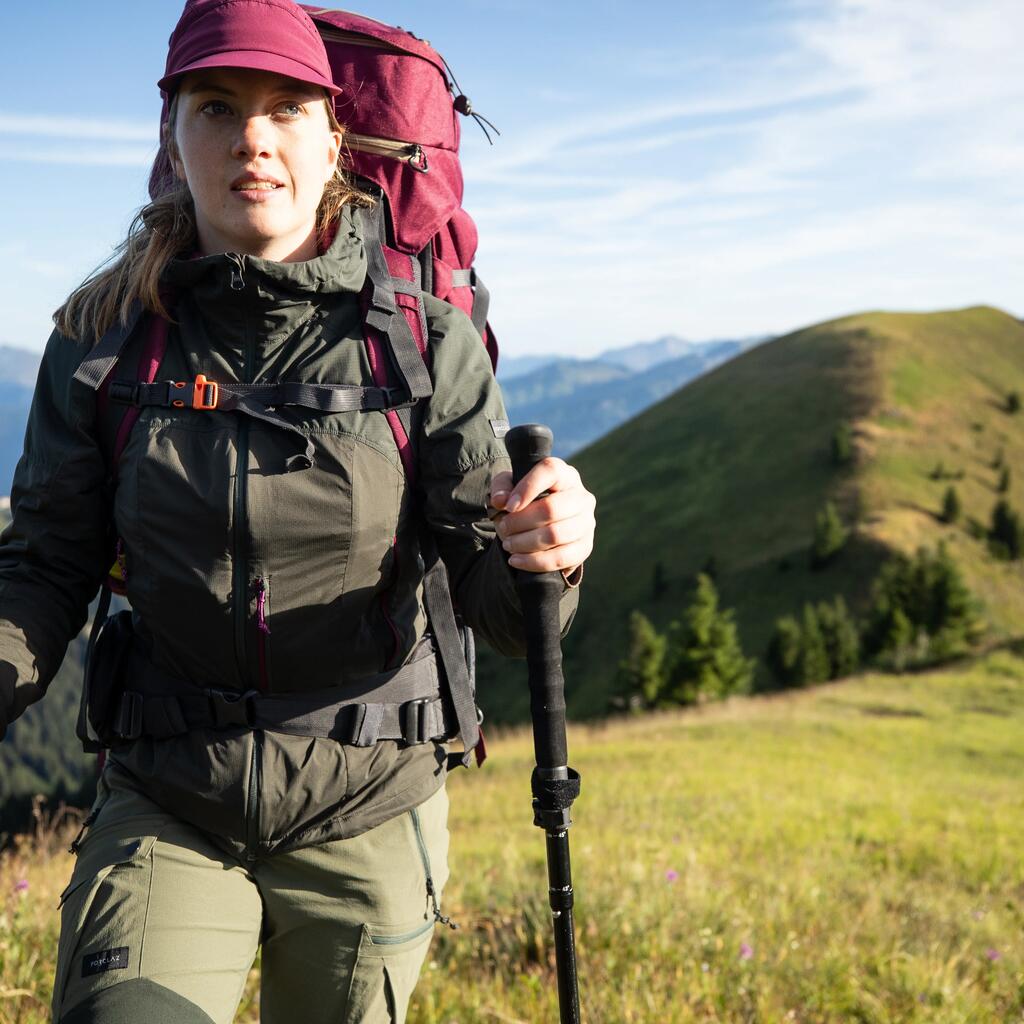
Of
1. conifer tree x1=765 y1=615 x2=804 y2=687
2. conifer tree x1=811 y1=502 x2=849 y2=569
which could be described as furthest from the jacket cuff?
conifer tree x1=811 y1=502 x2=849 y2=569

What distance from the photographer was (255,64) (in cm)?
226

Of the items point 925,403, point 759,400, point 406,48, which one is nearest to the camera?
point 406,48

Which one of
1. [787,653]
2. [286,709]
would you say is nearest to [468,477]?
[286,709]

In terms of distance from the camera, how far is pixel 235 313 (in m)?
2.39

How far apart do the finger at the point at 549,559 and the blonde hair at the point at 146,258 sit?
3.24 feet

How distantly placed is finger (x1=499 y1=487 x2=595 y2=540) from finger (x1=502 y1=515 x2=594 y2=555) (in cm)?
1

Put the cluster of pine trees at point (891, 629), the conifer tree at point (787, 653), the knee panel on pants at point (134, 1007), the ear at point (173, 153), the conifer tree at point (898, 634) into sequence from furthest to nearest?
the conifer tree at point (787, 653) → the conifer tree at point (898, 634) → the cluster of pine trees at point (891, 629) → the ear at point (173, 153) → the knee panel on pants at point (134, 1007)

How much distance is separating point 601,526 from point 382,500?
3558 inches

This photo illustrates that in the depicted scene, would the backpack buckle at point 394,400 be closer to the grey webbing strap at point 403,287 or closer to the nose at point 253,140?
the grey webbing strap at point 403,287

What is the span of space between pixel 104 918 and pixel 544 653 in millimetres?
1007

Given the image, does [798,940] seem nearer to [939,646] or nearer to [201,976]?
[201,976]

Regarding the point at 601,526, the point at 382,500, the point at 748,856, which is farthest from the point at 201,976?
the point at 601,526

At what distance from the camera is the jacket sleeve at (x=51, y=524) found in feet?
7.61

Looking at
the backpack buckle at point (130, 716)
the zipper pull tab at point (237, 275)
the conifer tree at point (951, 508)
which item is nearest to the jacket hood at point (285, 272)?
the zipper pull tab at point (237, 275)
